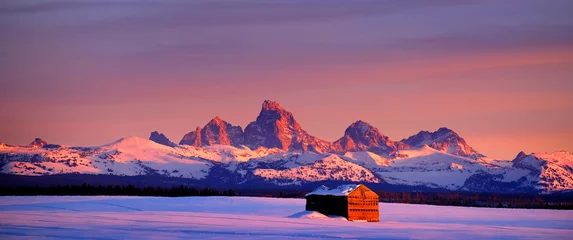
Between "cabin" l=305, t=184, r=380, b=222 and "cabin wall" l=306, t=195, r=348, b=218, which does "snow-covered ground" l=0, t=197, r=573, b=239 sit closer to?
"cabin wall" l=306, t=195, r=348, b=218

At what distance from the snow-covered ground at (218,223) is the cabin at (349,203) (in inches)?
164

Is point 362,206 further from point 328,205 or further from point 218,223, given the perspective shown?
point 218,223

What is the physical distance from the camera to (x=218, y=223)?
103500 millimetres

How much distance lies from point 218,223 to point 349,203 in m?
26.5

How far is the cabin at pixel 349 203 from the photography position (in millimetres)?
125000

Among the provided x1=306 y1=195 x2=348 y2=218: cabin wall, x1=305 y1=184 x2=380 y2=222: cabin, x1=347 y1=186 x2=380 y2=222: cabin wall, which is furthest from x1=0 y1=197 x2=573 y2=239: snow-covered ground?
x1=347 y1=186 x2=380 y2=222: cabin wall

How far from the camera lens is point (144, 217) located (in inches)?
4375

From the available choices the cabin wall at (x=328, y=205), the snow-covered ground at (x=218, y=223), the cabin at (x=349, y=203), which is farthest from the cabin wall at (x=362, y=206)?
the snow-covered ground at (x=218, y=223)

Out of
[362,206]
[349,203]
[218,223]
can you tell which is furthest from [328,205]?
[218,223]


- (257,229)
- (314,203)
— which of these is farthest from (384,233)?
(314,203)

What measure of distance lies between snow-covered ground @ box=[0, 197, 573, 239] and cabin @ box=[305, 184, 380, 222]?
4172 mm

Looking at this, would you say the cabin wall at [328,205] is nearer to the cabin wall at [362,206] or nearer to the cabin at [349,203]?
the cabin at [349,203]

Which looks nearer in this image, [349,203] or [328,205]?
[349,203]

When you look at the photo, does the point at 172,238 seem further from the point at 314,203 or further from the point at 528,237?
the point at 314,203
